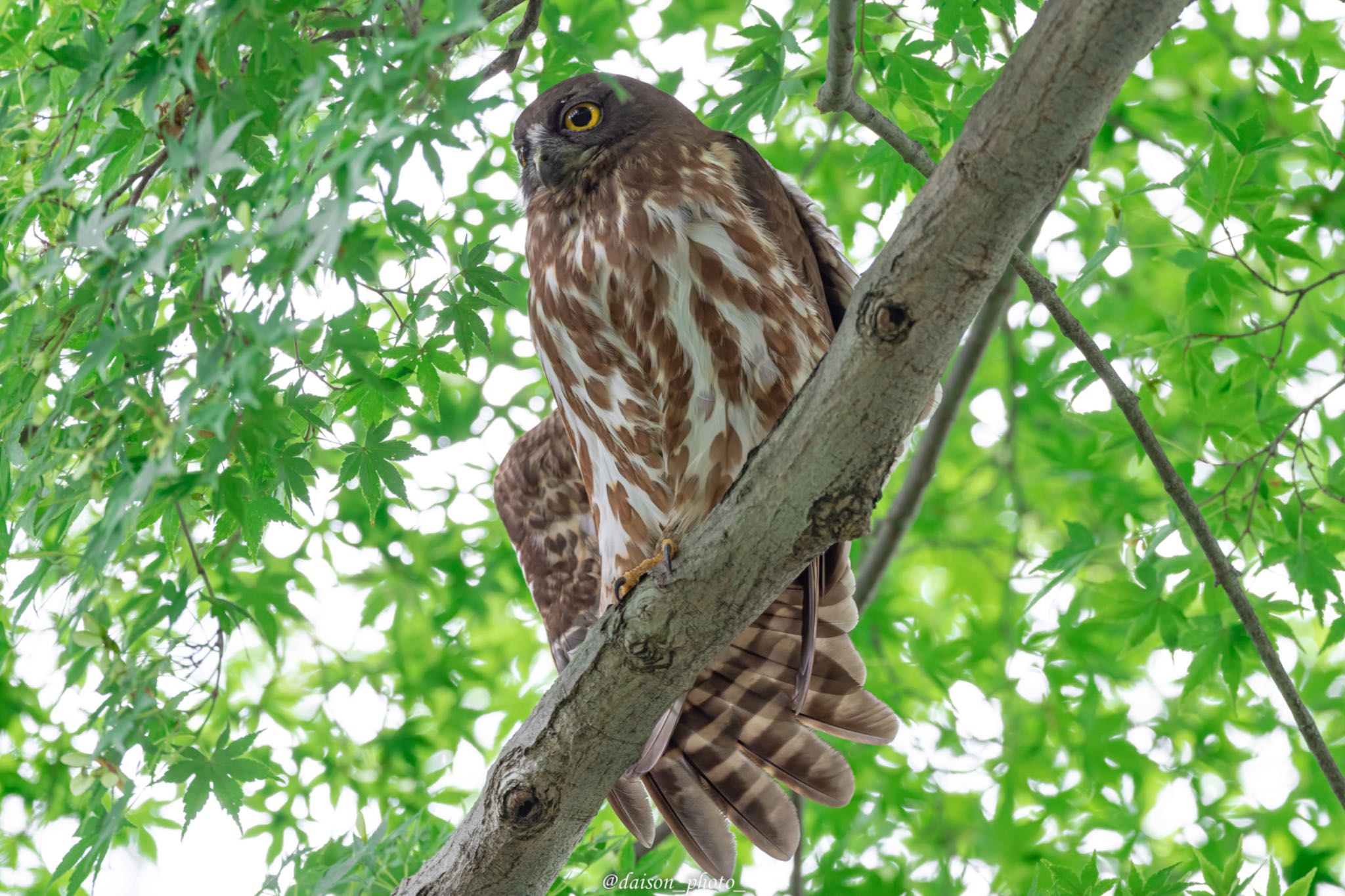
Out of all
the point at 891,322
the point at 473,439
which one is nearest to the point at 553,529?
the point at 473,439

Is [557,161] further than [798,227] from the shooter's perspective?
Yes

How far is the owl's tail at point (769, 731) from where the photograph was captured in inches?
152

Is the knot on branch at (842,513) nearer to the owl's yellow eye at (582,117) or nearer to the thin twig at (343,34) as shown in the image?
the thin twig at (343,34)

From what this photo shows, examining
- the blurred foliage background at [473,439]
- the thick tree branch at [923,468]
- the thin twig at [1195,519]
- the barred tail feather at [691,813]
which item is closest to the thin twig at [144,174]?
the blurred foliage background at [473,439]

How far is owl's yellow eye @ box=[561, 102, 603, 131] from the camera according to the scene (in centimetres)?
386

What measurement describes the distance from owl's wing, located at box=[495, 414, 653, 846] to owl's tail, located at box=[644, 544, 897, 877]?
0.93 meters

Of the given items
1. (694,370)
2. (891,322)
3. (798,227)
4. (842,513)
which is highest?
(798,227)

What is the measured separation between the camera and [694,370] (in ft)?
11.2

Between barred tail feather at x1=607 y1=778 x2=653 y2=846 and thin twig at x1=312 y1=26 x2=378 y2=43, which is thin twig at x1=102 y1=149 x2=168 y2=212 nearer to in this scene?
thin twig at x1=312 y1=26 x2=378 y2=43

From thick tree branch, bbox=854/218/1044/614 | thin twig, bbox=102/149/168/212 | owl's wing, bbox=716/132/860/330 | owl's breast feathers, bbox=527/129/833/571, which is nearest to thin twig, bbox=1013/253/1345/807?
owl's wing, bbox=716/132/860/330

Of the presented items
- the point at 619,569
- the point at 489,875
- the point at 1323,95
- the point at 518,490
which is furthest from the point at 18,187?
the point at 1323,95

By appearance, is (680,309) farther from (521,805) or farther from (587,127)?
(521,805)

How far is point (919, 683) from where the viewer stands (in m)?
5.82

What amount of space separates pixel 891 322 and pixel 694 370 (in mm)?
1222
